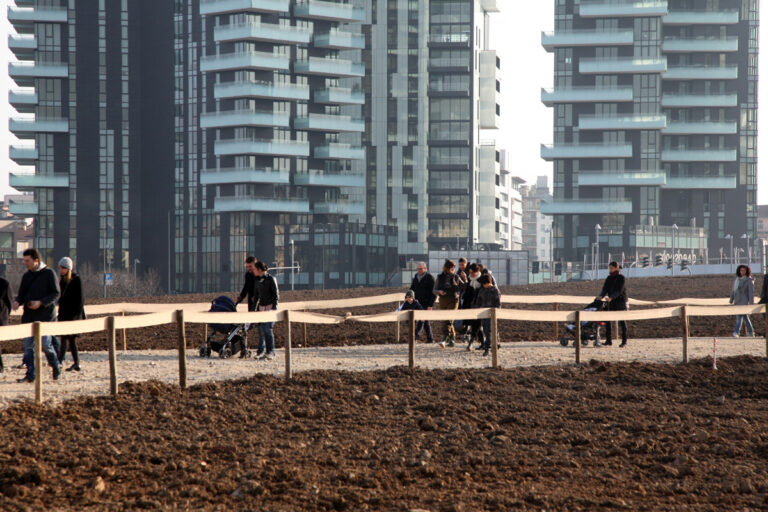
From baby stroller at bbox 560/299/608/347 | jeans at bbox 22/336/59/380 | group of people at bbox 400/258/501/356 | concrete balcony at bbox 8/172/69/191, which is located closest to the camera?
jeans at bbox 22/336/59/380

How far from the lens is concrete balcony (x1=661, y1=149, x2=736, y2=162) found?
112125mm

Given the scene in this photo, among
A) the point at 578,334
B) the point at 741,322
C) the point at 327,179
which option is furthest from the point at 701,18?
the point at 578,334

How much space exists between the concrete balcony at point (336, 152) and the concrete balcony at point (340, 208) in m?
4.83

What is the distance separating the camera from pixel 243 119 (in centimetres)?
9856

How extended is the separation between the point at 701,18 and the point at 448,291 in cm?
10314

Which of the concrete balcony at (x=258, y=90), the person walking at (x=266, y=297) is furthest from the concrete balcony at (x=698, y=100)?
the person walking at (x=266, y=297)

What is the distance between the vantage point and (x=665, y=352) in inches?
770

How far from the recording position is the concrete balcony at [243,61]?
3856 inches

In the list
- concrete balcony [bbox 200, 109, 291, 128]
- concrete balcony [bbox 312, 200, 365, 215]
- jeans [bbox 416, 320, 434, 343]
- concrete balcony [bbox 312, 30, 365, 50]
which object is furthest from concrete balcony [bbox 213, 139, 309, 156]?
jeans [bbox 416, 320, 434, 343]

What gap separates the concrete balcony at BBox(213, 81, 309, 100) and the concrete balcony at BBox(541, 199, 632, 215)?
96.5ft

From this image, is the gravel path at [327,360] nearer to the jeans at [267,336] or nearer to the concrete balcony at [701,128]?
the jeans at [267,336]

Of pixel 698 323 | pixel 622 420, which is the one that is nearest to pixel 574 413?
pixel 622 420

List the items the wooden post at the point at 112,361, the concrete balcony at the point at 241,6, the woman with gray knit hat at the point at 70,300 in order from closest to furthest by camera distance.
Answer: the wooden post at the point at 112,361, the woman with gray knit hat at the point at 70,300, the concrete balcony at the point at 241,6

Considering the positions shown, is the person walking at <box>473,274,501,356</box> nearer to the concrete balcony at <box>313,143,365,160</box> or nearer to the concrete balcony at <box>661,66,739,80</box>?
the concrete balcony at <box>313,143,365,160</box>
